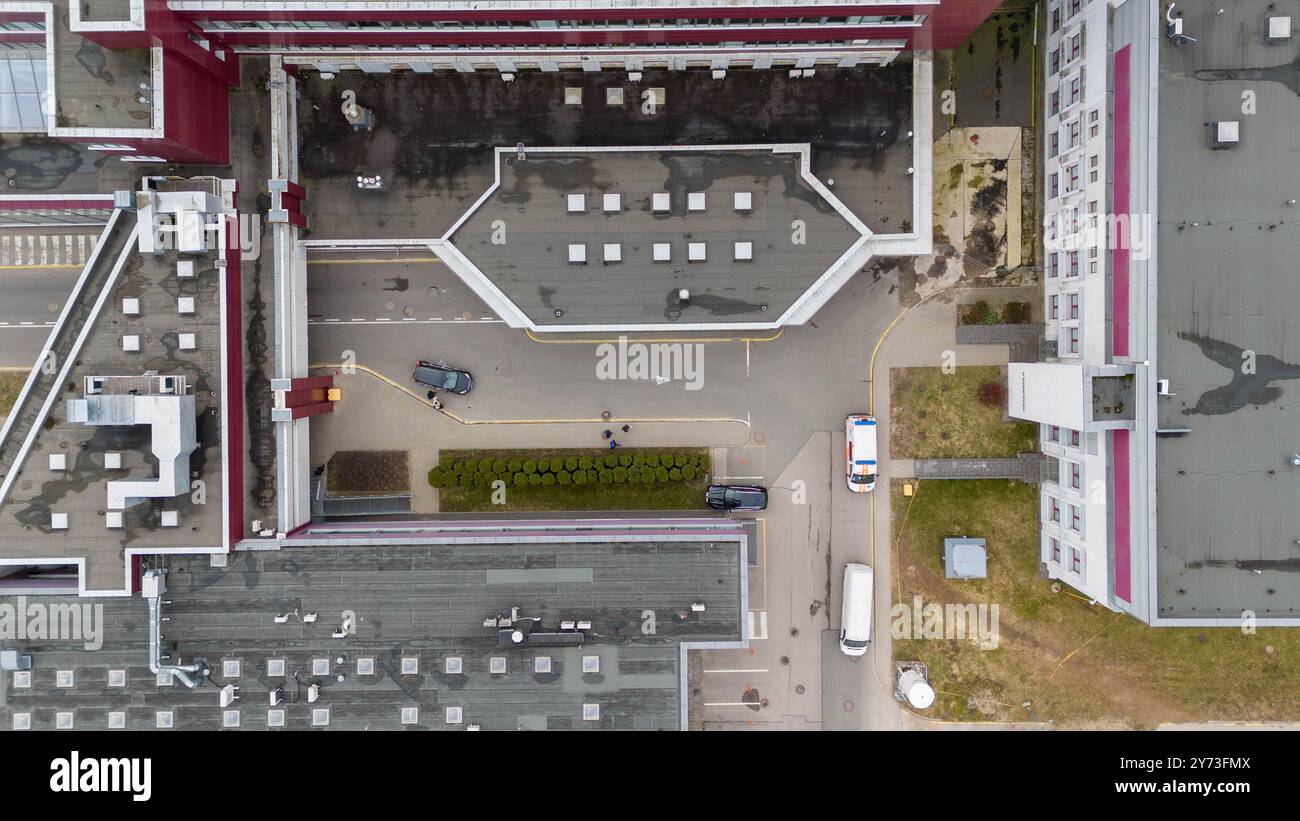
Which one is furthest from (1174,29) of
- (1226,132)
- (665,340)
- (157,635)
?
(157,635)

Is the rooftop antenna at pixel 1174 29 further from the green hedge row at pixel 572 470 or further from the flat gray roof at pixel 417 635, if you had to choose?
the flat gray roof at pixel 417 635

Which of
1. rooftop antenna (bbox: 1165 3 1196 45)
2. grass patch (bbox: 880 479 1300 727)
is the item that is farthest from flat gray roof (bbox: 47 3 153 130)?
rooftop antenna (bbox: 1165 3 1196 45)

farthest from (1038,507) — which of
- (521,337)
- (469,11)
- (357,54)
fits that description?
(357,54)

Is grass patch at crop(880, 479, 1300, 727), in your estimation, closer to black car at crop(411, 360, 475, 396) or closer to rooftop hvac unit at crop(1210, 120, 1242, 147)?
rooftop hvac unit at crop(1210, 120, 1242, 147)

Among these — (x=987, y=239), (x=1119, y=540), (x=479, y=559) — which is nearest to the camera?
(x=1119, y=540)

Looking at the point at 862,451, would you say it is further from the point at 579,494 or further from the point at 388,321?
the point at 388,321

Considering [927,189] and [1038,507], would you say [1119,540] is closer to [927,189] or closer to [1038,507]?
[1038,507]

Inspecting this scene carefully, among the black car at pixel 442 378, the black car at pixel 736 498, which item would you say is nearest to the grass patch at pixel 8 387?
the black car at pixel 442 378
